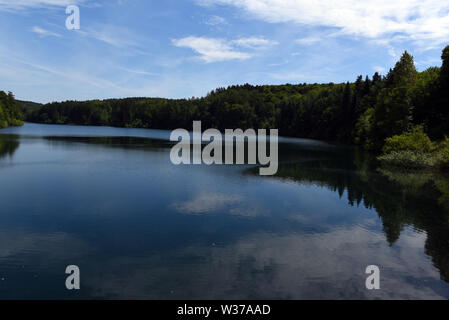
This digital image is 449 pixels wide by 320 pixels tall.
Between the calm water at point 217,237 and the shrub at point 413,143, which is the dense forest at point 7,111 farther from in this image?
the shrub at point 413,143

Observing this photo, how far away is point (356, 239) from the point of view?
47.3ft

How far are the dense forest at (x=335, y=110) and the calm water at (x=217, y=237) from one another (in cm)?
2875

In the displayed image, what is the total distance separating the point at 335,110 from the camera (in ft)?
326

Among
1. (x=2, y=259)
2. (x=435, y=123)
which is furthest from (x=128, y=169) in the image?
(x=435, y=123)

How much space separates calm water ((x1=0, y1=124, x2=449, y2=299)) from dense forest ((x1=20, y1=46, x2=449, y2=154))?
2875 cm

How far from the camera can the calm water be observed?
991cm

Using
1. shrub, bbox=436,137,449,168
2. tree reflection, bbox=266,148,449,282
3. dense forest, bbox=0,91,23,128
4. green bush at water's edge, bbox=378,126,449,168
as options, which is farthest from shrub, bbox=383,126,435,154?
dense forest, bbox=0,91,23,128

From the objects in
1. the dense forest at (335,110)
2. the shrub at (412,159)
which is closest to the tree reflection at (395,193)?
the shrub at (412,159)

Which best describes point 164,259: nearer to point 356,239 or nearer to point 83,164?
point 356,239

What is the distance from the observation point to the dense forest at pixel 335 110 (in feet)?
164

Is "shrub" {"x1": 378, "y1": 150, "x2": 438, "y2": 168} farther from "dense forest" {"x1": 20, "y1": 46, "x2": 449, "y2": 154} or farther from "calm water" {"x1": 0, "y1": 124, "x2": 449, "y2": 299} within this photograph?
"calm water" {"x1": 0, "y1": 124, "x2": 449, "y2": 299}

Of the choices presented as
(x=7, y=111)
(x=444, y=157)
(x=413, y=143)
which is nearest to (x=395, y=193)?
(x=444, y=157)

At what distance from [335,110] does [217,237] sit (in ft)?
306

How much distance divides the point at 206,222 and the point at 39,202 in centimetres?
940
